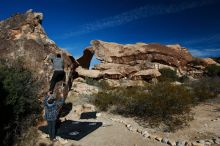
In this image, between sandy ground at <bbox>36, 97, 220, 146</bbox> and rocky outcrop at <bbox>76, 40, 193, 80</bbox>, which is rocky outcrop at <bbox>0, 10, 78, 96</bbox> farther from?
rocky outcrop at <bbox>76, 40, 193, 80</bbox>

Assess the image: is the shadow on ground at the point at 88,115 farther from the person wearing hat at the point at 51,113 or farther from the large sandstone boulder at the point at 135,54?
the large sandstone boulder at the point at 135,54

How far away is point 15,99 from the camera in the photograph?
7395 millimetres

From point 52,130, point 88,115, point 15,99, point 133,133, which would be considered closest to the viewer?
point 15,99

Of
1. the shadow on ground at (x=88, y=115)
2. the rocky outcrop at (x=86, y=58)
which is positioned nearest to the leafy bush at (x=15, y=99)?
the shadow on ground at (x=88, y=115)

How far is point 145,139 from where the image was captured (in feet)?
25.2

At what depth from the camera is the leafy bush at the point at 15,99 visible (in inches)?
277

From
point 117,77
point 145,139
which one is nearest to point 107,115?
point 145,139

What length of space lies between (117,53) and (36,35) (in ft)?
69.1

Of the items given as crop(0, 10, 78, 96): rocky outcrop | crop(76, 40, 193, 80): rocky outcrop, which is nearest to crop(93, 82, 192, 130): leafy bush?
crop(0, 10, 78, 96): rocky outcrop

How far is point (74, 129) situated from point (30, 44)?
371 cm

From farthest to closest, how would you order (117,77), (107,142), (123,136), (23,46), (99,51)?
(99,51)
(117,77)
(23,46)
(123,136)
(107,142)

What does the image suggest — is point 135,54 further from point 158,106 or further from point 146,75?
point 158,106

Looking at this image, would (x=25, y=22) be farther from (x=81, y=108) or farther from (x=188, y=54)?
(x=188, y=54)

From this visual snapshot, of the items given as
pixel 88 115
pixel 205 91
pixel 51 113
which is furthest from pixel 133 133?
pixel 205 91
